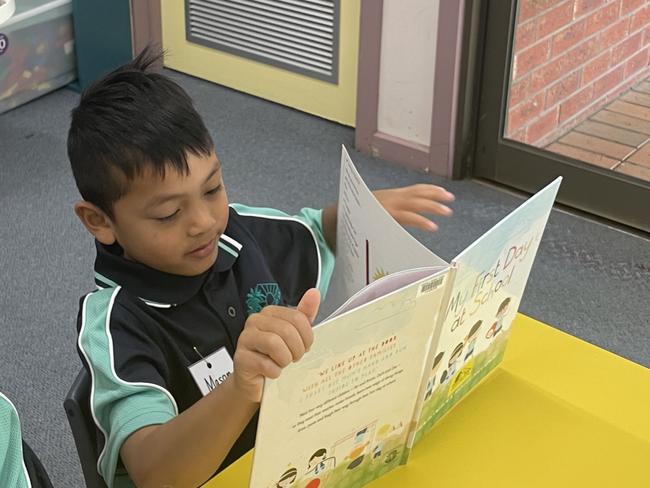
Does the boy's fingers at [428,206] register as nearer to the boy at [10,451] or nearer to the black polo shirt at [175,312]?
the black polo shirt at [175,312]

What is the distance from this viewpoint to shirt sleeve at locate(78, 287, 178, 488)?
3.53 feet

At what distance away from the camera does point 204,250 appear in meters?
1.24

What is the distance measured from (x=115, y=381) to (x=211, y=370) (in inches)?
7.3

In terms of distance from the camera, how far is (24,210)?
2840 millimetres

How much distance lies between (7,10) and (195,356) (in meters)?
1.39

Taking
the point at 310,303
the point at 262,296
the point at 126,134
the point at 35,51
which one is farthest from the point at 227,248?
the point at 35,51

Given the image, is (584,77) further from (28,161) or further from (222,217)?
(222,217)

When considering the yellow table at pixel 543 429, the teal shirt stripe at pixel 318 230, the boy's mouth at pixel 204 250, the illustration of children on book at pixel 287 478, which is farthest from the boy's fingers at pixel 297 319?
the teal shirt stripe at pixel 318 230

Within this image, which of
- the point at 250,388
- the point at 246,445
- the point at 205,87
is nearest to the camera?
the point at 250,388

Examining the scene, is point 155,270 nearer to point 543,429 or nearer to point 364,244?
point 364,244

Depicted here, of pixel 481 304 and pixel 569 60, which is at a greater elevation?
pixel 481 304

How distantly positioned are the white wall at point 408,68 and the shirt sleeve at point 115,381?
73.9 inches

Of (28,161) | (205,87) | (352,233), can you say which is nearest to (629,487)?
(352,233)

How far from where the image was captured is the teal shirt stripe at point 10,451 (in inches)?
36.9
